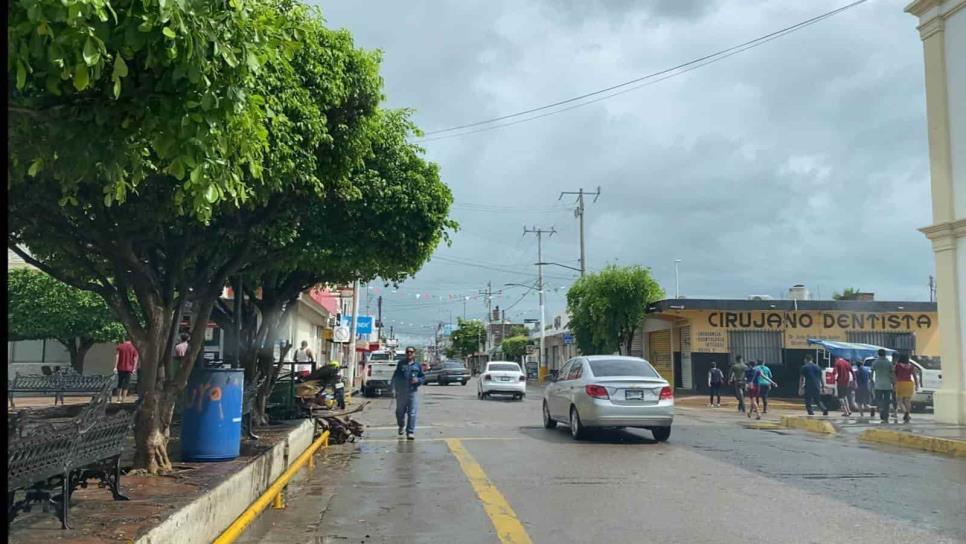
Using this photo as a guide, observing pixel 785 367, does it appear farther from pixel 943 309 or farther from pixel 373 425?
pixel 373 425

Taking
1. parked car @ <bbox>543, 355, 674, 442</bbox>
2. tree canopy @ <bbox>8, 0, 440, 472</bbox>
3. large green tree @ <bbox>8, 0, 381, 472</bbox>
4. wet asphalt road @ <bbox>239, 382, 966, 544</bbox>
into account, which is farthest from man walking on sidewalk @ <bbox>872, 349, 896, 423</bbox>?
large green tree @ <bbox>8, 0, 381, 472</bbox>

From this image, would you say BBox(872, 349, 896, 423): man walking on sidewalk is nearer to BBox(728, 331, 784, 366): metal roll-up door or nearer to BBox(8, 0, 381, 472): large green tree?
BBox(8, 0, 381, 472): large green tree

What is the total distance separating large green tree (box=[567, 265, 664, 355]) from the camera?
123 ft

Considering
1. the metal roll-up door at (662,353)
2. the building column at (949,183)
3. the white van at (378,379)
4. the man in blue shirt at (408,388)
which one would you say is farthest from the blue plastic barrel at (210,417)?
the metal roll-up door at (662,353)

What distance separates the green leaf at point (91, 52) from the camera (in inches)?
145

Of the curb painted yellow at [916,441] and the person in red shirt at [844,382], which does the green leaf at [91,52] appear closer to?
the curb painted yellow at [916,441]

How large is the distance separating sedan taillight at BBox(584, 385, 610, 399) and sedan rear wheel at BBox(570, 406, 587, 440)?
64 centimetres

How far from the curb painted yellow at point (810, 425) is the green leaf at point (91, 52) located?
17.5m

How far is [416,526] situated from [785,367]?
105 ft

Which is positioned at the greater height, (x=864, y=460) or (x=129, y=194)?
(x=129, y=194)

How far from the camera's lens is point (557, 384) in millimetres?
16016

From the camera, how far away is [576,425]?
1443 centimetres

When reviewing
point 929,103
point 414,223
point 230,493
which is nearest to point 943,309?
point 929,103

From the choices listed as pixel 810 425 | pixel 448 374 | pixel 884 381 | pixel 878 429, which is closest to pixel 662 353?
pixel 448 374
